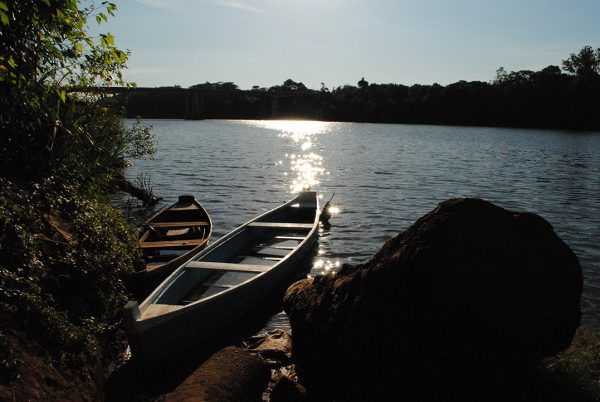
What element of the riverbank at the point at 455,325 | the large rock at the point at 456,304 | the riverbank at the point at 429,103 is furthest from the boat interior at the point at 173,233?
the riverbank at the point at 429,103

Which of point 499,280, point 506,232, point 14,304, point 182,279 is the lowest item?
point 182,279

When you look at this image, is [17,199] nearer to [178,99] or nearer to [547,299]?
[547,299]

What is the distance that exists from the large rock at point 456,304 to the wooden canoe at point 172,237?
585 centimetres

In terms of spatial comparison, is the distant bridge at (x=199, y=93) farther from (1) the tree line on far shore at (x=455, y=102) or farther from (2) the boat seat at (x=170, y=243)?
(2) the boat seat at (x=170, y=243)

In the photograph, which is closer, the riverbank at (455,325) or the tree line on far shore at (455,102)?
the riverbank at (455,325)

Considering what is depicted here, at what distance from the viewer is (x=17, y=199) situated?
7.85 meters

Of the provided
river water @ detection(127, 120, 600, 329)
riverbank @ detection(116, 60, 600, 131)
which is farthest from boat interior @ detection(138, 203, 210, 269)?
riverbank @ detection(116, 60, 600, 131)

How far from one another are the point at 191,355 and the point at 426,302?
5096mm

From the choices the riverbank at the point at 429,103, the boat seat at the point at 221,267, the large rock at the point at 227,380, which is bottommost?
the large rock at the point at 227,380

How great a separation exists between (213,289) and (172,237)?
14.7 ft

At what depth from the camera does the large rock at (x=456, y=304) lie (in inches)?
245

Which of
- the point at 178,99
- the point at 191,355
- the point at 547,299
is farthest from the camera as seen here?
the point at 178,99

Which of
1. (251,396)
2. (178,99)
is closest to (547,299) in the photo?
(251,396)

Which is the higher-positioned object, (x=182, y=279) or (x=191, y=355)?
(x=182, y=279)
